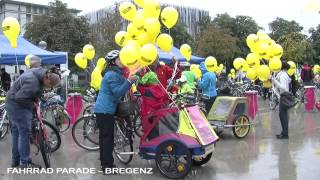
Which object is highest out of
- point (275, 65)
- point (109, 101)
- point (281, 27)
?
point (281, 27)

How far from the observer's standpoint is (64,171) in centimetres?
725

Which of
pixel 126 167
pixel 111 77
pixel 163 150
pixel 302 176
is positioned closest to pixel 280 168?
pixel 302 176

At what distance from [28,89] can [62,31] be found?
3371cm

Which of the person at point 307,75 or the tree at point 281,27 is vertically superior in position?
the tree at point 281,27

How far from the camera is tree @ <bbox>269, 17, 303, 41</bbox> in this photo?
63344 millimetres

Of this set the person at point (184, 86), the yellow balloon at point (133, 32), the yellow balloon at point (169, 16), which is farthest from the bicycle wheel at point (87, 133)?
the person at point (184, 86)

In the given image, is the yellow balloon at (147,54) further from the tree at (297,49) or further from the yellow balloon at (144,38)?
the tree at (297,49)

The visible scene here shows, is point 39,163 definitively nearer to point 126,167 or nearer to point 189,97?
point 126,167

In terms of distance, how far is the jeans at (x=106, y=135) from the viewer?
683 cm

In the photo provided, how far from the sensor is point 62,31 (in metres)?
39.5

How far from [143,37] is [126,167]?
7.10ft

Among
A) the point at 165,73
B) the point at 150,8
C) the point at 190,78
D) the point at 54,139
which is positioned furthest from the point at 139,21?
the point at 190,78

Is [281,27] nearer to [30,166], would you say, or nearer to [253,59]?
[253,59]

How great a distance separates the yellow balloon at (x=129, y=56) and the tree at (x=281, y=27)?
59.5 meters
